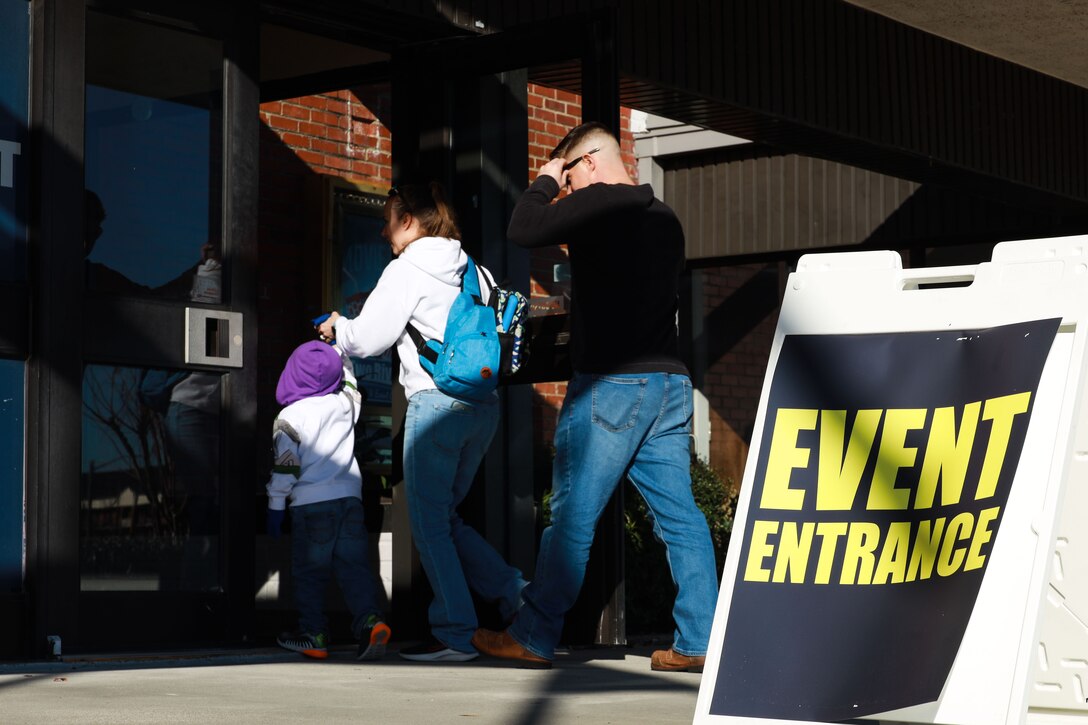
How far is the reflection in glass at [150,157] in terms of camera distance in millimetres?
5801

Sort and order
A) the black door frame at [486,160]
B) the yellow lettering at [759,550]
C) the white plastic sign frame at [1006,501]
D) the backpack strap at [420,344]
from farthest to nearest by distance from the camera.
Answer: the black door frame at [486,160]
the backpack strap at [420,344]
the yellow lettering at [759,550]
the white plastic sign frame at [1006,501]

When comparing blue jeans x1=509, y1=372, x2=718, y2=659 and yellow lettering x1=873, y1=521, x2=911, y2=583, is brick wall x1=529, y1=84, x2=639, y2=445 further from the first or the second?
yellow lettering x1=873, y1=521, x2=911, y2=583

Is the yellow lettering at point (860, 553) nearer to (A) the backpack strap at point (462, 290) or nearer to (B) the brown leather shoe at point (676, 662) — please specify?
Answer: (B) the brown leather shoe at point (676, 662)

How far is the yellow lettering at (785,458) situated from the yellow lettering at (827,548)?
83 mm

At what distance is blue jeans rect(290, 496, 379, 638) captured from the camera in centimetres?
641

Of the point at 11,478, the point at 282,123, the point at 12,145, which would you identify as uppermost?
the point at 282,123

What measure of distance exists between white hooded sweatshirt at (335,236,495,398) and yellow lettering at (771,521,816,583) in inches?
112

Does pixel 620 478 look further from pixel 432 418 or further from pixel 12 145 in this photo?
pixel 12 145

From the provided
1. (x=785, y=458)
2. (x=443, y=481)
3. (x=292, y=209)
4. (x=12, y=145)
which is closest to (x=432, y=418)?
(x=443, y=481)

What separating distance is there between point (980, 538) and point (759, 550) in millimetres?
430

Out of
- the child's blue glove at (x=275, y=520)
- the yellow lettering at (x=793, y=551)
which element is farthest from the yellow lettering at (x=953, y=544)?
the child's blue glove at (x=275, y=520)

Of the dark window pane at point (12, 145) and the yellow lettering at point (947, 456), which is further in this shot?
the dark window pane at point (12, 145)

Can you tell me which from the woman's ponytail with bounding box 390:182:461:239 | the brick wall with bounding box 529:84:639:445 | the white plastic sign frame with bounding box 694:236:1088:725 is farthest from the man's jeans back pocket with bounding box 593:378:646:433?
the brick wall with bounding box 529:84:639:445

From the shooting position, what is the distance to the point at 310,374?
6.51 meters
